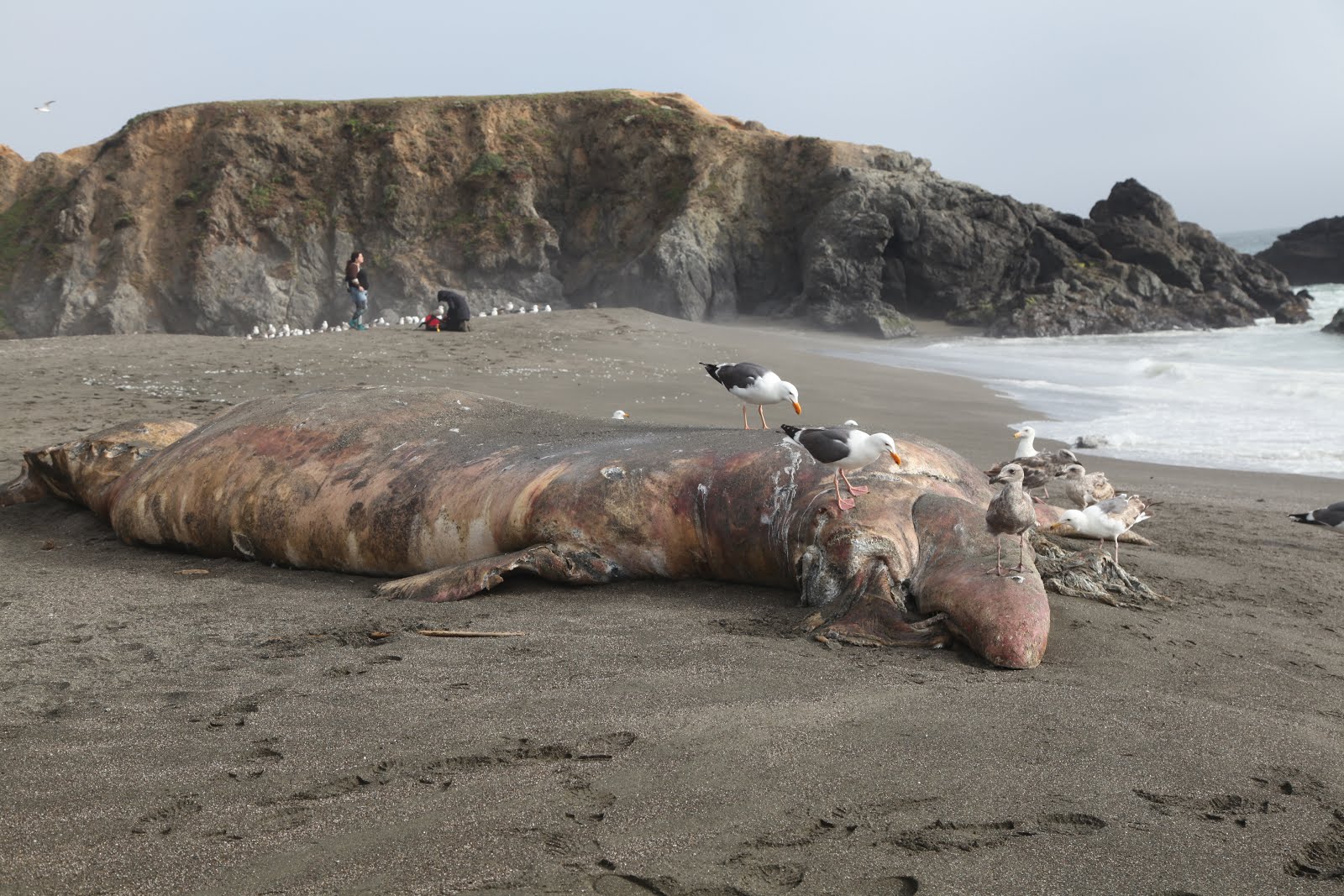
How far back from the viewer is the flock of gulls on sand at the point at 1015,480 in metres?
4.16

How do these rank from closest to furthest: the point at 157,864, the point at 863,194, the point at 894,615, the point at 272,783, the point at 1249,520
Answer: the point at 157,864
the point at 272,783
the point at 894,615
the point at 1249,520
the point at 863,194

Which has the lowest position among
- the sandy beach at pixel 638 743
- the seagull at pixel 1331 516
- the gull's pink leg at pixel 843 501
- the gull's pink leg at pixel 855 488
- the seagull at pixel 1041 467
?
the sandy beach at pixel 638 743

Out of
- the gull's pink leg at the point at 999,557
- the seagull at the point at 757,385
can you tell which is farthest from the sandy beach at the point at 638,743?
the seagull at the point at 757,385

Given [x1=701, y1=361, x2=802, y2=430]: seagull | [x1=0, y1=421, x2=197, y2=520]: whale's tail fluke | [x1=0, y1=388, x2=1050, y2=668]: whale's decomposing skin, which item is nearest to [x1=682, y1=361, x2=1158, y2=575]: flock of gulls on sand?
[x1=701, y1=361, x2=802, y2=430]: seagull

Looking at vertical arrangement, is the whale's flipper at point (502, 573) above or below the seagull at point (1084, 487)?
below

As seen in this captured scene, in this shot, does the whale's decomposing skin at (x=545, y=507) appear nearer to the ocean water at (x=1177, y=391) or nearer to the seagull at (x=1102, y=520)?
the seagull at (x=1102, y=520)

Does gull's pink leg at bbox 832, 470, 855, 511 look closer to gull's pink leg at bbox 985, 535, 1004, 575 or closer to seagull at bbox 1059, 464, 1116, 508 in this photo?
gull's pink leg at bbox 985, 535, 1004, 575

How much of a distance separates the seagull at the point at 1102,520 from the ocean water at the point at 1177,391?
478cm

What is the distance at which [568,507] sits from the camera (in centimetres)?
502

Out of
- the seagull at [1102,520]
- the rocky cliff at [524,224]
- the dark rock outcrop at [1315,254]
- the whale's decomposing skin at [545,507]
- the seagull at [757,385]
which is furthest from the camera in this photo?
the dark rock outcrop at [1315,254]

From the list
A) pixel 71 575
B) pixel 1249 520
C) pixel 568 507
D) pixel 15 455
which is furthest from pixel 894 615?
pixel 15 455

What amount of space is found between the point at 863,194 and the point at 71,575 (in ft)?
98.5

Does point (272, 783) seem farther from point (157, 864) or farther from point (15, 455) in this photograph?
point (15, 455)

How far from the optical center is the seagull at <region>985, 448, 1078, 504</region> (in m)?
7.60
